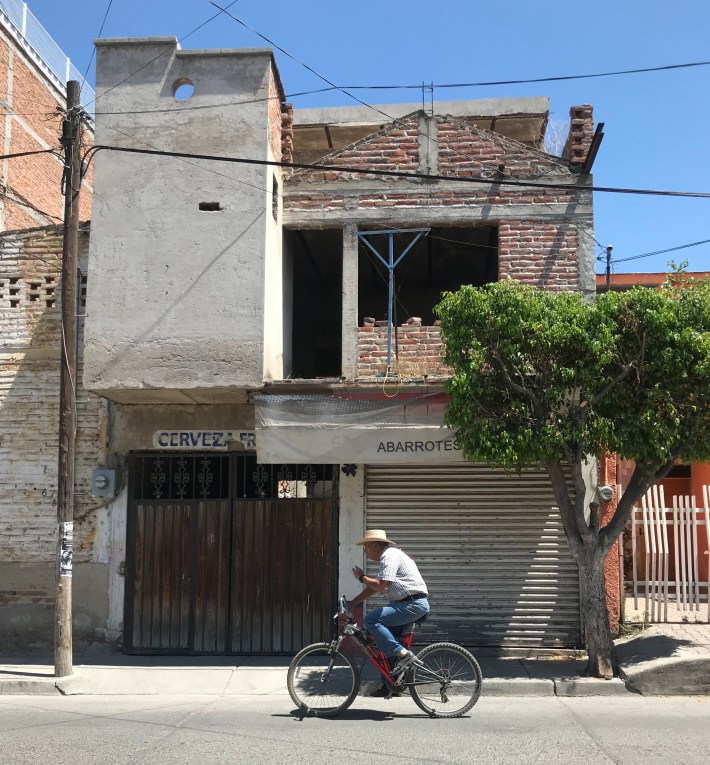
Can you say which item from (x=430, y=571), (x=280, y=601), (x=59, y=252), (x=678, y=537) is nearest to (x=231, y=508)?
(x=280, y=601)

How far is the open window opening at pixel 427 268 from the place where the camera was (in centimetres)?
1243

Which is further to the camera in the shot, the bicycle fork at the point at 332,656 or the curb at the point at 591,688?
the curb at the point at 591,688

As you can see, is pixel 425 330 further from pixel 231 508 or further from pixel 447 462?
pixel 231 508

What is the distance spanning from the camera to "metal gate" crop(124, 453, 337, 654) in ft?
36.0

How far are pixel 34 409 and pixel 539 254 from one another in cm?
714

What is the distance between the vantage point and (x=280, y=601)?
36.1 feet

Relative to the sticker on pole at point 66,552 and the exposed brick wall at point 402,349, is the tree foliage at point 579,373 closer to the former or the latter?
the exposed brick wall at point 402,349

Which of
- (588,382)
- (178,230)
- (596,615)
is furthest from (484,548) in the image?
(178,230)

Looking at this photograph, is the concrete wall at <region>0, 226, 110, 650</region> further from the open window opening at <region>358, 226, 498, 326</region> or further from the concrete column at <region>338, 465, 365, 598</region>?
the open window opening at <region>358, 226, 498, 326</region>

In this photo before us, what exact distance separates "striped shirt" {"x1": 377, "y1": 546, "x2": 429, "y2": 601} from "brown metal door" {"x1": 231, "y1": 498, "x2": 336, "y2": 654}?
3.07 metres

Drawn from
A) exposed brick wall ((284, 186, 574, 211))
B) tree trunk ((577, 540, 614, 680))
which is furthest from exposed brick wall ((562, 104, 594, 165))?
tree trunk ((577, 540, 614, 680))

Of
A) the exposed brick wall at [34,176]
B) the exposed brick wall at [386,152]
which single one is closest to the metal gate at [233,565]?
the exposed brick wall at [386,152]

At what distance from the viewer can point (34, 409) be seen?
11.3 metres

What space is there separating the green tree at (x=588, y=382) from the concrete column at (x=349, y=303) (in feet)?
7.40
